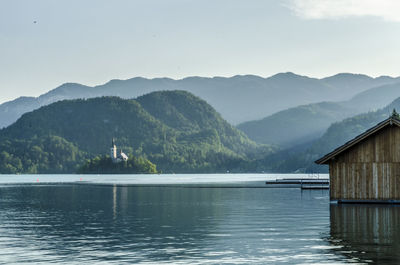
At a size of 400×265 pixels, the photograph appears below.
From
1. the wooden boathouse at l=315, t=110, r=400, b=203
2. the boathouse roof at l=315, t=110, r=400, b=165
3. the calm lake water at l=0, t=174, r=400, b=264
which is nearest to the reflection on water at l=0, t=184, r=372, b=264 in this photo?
the calm lake water at l=0, t=174, r=400, b=264

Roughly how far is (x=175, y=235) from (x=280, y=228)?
20.5 ft

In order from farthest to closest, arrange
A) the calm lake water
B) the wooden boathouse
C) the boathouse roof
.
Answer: the wooden boathouse
the boathouse roof
the calm lake water

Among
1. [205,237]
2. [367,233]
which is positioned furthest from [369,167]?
[205,237]

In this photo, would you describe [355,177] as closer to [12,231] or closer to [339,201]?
[339,201]

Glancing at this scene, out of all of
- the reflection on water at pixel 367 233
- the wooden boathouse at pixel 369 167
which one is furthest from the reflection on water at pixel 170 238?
the wooden boathouse at pixel 369 167

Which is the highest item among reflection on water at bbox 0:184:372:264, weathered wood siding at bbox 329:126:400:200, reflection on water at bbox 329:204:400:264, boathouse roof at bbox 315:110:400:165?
boathouse roof at bbox 315:110:400:165

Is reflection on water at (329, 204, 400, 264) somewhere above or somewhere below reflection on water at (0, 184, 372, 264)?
above

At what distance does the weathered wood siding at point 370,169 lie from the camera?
4972 centimetres

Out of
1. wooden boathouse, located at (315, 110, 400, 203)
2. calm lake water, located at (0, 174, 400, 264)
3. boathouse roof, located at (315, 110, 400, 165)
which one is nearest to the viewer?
calm lake water, located at (0, 174, 400, 264)

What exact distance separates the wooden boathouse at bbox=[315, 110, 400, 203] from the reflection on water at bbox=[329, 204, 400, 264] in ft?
8.05

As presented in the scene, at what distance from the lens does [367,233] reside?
3034 cm

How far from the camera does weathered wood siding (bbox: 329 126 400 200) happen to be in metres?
49.7

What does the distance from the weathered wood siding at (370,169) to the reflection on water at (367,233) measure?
8.36 ft

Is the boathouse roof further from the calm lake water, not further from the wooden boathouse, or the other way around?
the calm lake water
